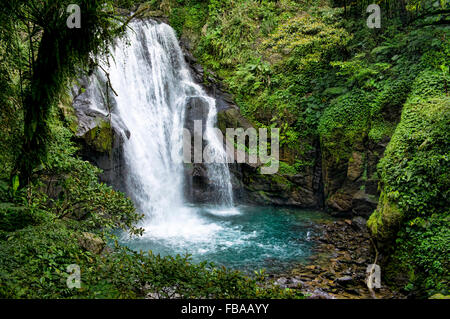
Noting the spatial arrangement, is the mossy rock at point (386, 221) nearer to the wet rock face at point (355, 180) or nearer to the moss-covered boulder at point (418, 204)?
the moss-covered boulder at point (418, 204)

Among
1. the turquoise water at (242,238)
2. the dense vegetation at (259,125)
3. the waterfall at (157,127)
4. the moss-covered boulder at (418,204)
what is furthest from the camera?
the waterfall at (157,127)

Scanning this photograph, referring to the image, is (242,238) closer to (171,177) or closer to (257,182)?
(257,182)

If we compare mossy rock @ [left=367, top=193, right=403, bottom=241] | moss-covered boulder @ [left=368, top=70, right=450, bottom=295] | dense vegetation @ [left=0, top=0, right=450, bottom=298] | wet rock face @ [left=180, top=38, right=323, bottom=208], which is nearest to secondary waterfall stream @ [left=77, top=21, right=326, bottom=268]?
wet rock face @ [left=180, top=38, right=323, bottom=208]

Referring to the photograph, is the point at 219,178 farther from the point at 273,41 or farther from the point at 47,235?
the point at 47,235

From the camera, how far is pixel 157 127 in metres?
12.8

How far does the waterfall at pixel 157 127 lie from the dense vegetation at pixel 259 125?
2225 millimetres

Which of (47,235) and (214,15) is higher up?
(214,15)

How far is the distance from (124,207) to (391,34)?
11892mm

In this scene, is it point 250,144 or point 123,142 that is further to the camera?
point 250,144

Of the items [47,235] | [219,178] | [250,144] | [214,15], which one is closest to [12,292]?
[47,235]

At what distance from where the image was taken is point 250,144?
13484mm

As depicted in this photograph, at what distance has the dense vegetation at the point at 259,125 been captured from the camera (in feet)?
12.0

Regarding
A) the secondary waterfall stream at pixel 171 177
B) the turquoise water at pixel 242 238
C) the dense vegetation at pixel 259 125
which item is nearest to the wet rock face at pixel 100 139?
the secondary waterfall stream at pixel 171 177
